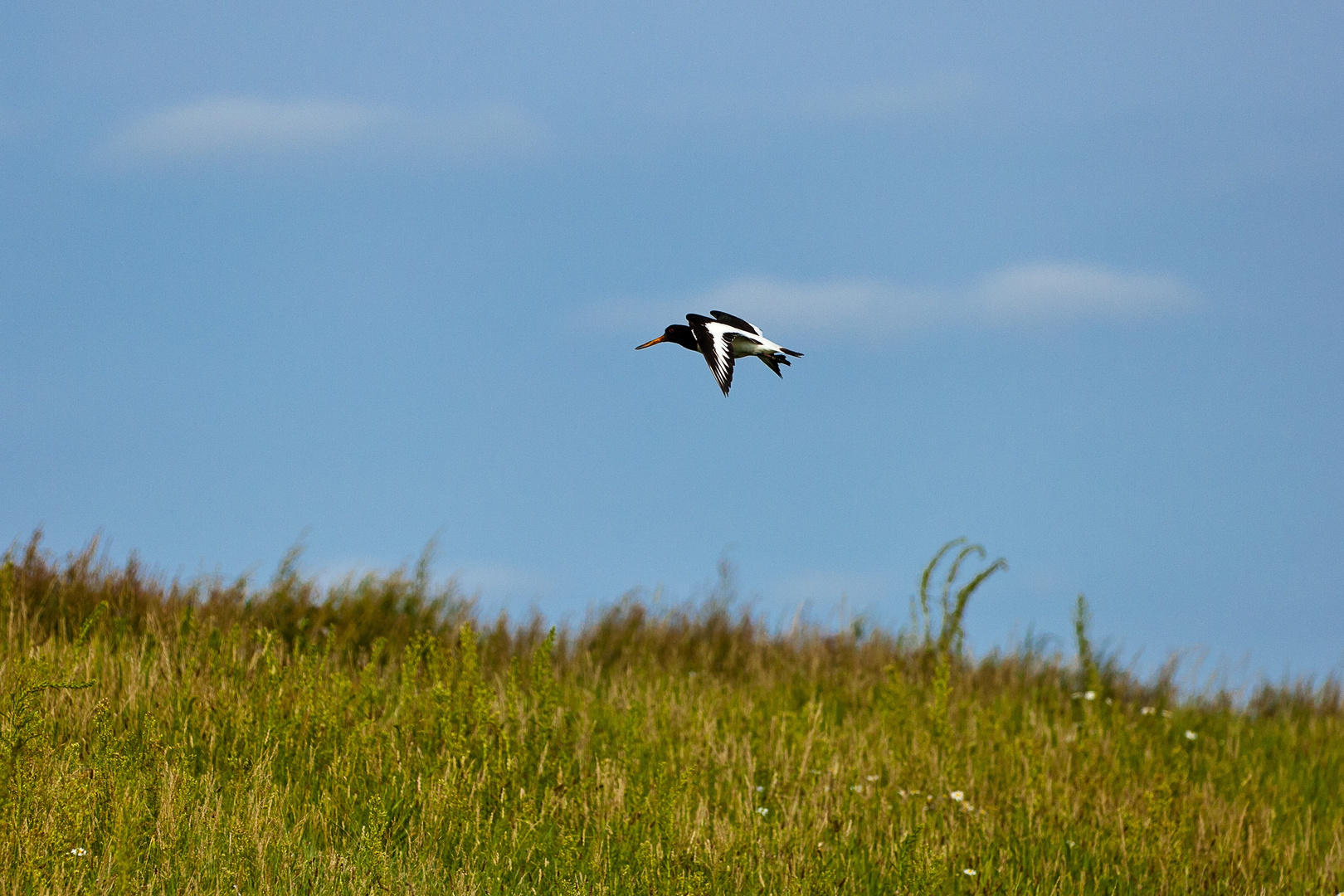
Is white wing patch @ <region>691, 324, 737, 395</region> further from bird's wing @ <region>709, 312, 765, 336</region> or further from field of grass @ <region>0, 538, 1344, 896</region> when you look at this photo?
field of grass @ <region>0, 538, 1344, 896</region>

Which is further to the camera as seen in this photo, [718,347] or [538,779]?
[538,779]

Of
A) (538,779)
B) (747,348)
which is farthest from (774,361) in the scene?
(538,779)

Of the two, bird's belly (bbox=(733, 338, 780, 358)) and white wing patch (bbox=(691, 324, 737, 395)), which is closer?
white wing patch (bbox=(691, 324, 737, 395))

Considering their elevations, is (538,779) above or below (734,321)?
below

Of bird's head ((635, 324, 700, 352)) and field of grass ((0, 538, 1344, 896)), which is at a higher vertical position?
bird's head ((635, 324, 700, 352))

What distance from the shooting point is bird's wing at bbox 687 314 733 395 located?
514 centimetres

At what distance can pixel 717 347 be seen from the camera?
5.34m

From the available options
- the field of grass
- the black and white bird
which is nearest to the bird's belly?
the black and white bird

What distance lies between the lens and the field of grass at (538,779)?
16.3 ft

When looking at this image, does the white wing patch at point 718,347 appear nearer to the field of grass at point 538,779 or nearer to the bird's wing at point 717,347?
the bird's wing at point 717,347

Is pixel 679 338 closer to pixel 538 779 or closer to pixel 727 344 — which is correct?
pixel 727 344

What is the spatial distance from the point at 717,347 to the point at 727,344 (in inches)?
4.5

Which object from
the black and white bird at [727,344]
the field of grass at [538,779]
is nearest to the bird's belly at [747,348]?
the black and white bird at [727,344]

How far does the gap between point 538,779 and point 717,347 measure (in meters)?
2.52
